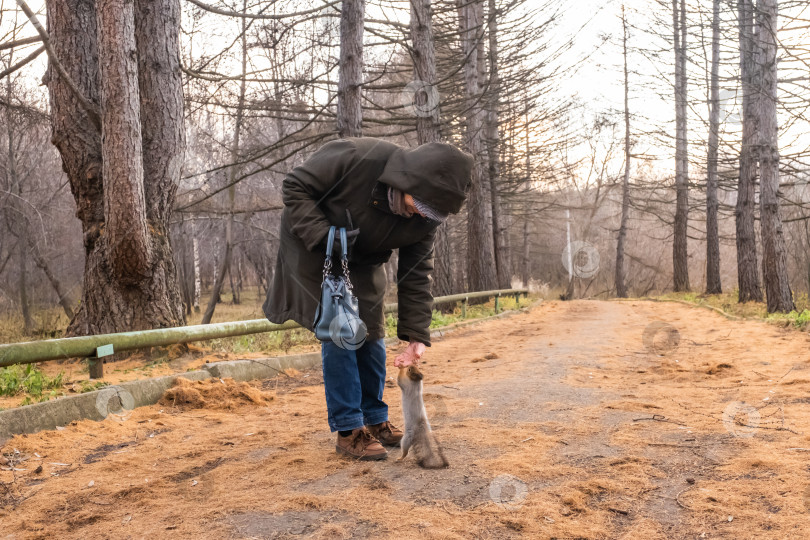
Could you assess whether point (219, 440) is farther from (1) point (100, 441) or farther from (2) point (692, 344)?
(2) point (692, 344)

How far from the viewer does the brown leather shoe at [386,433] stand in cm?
398

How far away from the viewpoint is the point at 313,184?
356cm

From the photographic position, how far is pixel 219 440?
4.18 metres

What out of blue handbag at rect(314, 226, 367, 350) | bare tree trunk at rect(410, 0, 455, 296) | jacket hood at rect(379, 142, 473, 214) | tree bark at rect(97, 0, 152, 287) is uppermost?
bare tree trunk at rect(410, 0, 455, 296)

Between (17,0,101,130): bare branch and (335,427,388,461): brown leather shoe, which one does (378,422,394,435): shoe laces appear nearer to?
(335,427,388,461): brown leather shoe

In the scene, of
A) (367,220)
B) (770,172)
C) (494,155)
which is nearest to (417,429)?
(367,220)

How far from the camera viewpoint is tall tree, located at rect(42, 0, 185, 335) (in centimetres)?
664

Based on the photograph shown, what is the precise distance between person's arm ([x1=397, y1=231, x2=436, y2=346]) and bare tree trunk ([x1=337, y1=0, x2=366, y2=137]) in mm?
7422

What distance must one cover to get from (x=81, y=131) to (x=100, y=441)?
4.57 m

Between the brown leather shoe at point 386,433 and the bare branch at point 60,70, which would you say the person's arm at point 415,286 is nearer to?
the brown leather shoe at point 386,433

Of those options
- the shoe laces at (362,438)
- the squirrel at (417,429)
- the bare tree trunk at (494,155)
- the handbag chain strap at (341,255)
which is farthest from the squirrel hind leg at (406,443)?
the bare tree trunk at (494,155)

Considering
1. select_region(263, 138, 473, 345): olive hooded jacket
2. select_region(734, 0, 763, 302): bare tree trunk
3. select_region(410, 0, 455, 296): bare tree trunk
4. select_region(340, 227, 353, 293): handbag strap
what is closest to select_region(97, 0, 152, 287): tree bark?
select_region(263, 138, 473, 345): olive hooded jacket

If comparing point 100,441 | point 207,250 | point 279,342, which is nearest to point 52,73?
point 279,342

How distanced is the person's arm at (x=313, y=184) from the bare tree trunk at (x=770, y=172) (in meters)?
12.2
